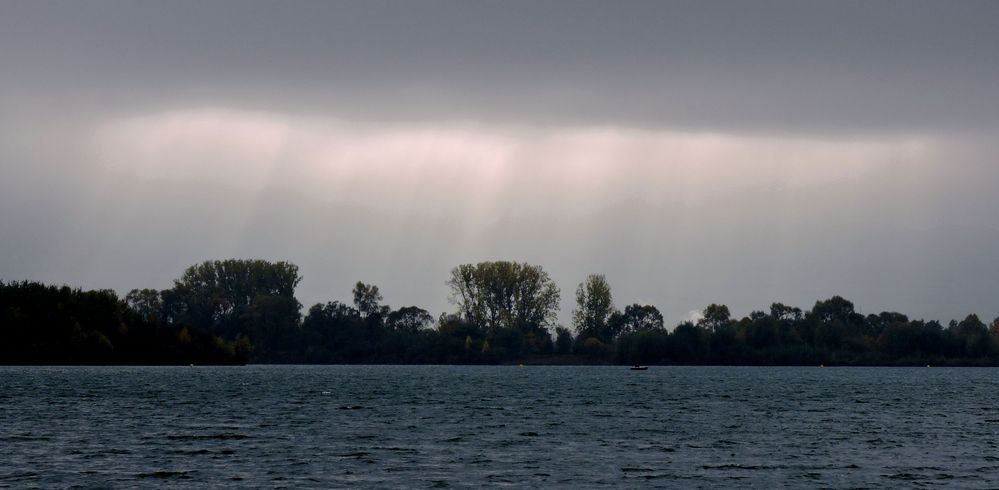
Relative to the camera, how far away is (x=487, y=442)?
3068 inches

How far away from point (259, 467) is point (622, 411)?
55666 mm

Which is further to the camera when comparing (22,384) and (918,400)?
(22,384)

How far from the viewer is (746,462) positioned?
67188 mm

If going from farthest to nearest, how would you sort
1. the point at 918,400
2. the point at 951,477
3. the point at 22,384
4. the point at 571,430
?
the point at 22,384
the point at 918,400
the point at 571,430
the point at 951,477

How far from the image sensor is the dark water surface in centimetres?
5956

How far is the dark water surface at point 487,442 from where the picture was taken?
5956cm

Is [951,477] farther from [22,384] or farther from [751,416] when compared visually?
[22,384]

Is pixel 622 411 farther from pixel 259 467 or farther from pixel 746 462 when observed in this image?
pixel 259 467

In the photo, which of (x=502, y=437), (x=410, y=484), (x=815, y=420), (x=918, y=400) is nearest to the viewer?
(x=410, y=484)

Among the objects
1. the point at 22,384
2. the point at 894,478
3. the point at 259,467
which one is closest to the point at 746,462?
the point at 894,478

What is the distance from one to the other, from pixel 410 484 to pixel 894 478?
23.5 m

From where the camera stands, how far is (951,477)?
60.8 meters

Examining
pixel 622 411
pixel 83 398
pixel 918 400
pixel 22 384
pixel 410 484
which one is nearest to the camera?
pixel 410 484

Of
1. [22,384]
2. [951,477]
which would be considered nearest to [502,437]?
[951,477]
